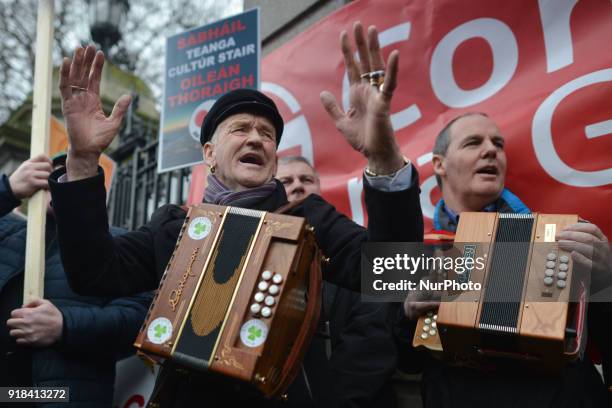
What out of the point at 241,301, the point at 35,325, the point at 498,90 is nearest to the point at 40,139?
the point at 35,325

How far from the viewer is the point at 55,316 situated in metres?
2.35

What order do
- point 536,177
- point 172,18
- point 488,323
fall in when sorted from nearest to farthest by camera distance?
point 488,323, point 536,177, point 172,18

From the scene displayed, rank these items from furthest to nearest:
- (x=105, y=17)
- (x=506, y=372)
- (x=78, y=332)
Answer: (x=105, y=17) → (x=78, y=332) → (x=506, y=372)

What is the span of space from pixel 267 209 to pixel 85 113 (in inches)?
28.7

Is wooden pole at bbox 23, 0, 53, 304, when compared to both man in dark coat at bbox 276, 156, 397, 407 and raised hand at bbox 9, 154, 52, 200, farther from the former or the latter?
man in dark coat at bbox 276, 156, 397, 407

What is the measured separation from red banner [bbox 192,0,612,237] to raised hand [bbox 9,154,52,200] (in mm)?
1807

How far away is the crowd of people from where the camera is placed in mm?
1865

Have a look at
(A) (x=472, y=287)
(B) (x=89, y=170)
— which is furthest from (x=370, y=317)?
(B) (x=89, y=170)

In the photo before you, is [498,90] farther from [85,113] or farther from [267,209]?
[85,113]

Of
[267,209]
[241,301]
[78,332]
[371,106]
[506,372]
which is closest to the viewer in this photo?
[241,301]

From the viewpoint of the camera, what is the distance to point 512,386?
1947mm

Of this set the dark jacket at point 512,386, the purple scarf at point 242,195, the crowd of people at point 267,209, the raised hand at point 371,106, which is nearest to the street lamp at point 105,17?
the crowd of people at point 267,209

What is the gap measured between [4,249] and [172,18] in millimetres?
11784

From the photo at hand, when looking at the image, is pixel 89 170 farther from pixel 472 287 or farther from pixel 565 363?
pixel 565 363
